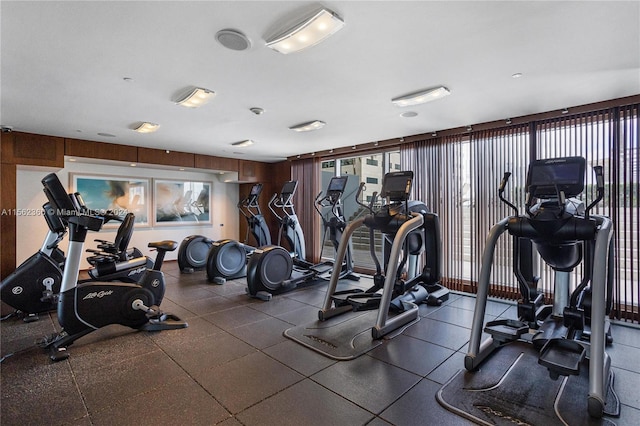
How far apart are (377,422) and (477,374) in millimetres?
1094

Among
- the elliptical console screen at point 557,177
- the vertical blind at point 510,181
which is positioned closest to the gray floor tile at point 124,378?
the elliptical console screen at point 557,177

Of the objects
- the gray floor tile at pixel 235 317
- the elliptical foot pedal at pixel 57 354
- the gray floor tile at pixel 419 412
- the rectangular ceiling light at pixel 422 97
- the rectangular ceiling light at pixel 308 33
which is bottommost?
the gray floor tile at pixel 419 412

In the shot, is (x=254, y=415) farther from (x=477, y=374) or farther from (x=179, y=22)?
(x=179, y=22)

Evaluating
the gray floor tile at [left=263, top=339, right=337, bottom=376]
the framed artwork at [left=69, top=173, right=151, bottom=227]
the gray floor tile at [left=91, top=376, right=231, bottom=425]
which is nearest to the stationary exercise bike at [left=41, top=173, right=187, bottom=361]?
the gray floor tile at [left=91, top=376, right=231, bottom=425]

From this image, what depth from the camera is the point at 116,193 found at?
7062 mm

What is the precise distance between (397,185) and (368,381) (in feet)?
7.74

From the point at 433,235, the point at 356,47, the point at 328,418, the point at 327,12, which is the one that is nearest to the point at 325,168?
the point at 433,235

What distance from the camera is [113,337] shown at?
3.35 m

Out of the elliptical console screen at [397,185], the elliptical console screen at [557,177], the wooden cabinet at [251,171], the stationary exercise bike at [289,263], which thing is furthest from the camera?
the wooden cabinet at [251,171]

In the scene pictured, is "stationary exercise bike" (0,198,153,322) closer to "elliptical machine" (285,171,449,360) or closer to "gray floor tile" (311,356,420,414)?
"elliptical machine" (285,171,449,360)

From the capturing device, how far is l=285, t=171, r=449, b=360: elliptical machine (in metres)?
3.29

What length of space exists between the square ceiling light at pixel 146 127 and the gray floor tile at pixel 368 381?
4.40 meters

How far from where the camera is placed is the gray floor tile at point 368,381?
229cm

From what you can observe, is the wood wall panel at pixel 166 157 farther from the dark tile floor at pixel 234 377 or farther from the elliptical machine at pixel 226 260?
the dark tile floor at pixel 234 377
